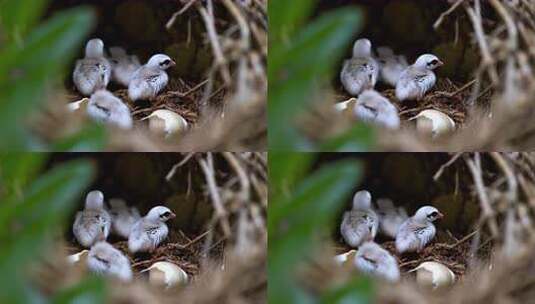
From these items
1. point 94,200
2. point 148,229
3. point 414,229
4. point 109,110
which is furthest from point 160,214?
point 414,229

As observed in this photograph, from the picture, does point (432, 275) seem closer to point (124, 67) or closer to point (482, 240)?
point (482, 240)

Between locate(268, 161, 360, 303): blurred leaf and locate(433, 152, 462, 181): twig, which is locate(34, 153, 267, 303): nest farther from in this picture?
locate(433, 152, 462, 181): twig

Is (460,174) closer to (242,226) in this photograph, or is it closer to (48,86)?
(242,226)

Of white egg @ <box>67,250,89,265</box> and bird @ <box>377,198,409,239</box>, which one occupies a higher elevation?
bird @ <box>377,198,409,239</box>

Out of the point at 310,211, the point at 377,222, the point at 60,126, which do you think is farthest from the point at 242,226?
the point at 60,126

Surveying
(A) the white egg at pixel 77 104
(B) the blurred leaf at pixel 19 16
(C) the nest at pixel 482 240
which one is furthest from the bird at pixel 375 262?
(B) the blurred leaf at pixel 19 16

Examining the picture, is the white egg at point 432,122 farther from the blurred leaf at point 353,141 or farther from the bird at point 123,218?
the bird at point 123,218

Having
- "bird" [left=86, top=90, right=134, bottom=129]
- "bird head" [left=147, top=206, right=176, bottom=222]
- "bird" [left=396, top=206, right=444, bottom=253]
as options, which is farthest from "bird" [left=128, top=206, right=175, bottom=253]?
"bird" [left=396, top=206, right=444, bottom=253]
